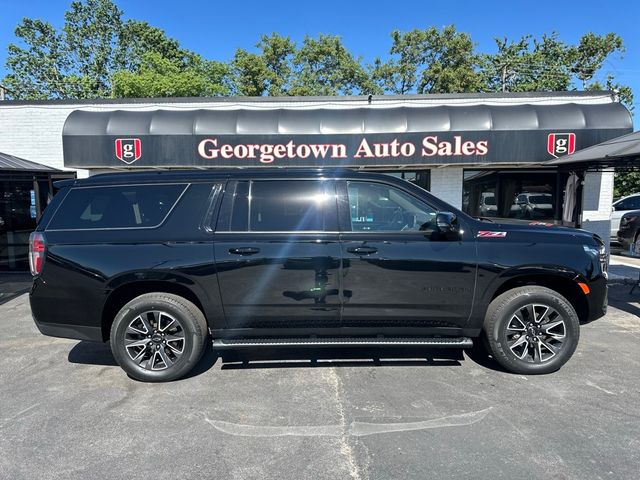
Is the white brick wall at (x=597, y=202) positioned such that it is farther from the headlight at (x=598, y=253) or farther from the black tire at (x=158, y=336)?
the black tire at (x=158, y=336)

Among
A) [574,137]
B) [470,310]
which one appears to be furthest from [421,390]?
[574,137]

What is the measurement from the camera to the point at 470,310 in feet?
13.0

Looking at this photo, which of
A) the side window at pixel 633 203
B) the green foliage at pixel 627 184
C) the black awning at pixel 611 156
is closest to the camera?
the black awning at pixel 611 156

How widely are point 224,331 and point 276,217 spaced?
1.17 meters

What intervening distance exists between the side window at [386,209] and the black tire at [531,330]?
1072 millimetres

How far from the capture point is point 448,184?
1027 centimetres

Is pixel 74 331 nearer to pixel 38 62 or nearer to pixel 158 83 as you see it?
pixel 158 83

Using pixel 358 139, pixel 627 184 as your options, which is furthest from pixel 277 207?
pixel 627 184

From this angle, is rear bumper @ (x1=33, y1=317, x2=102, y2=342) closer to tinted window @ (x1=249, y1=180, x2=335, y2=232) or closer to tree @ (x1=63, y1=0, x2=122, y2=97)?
tinted window @ (x1=249, y1=180, x2=335, y2=232)

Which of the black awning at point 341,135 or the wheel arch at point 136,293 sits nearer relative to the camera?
the wheel arch at point 136,293

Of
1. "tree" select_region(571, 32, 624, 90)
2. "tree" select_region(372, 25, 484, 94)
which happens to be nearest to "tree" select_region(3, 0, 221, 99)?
"tree" select_region(372, 25, 484, 94)

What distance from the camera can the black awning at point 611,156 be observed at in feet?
20.7

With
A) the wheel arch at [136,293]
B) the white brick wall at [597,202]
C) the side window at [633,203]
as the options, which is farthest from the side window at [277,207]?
the side window at [633,203]

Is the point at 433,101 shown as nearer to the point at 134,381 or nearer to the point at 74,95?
the point at 134,381
